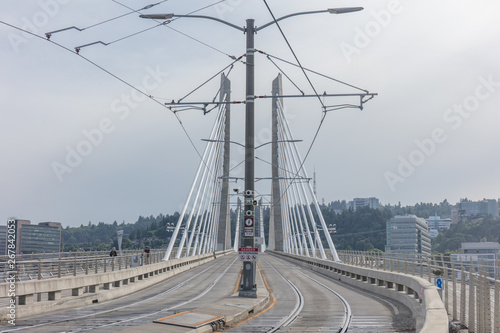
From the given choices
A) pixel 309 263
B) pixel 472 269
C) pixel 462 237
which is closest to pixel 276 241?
pixel 309 263

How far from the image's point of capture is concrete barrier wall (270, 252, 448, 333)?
11.4 metres

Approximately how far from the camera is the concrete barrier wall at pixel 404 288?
11.4 meters

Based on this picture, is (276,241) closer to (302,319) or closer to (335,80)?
(335,80)

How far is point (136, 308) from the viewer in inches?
898

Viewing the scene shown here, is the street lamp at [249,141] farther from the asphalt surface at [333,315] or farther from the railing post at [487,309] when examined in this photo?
the railing post at [487,309]

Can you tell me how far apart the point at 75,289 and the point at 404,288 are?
522 inches

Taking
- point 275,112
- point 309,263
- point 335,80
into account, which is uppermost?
point 275,112

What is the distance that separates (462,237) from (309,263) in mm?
109516

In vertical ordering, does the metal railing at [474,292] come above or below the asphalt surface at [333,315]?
above

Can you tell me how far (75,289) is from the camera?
2469 cm

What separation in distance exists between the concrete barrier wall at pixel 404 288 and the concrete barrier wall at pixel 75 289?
11.8 metres

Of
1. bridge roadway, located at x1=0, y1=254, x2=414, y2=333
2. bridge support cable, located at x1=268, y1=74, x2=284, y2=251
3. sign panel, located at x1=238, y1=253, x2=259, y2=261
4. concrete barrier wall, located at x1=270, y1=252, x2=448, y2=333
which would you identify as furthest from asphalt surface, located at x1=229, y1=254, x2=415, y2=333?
bridge support cable, located at x1=268, y1=74, x2=284, y2=251

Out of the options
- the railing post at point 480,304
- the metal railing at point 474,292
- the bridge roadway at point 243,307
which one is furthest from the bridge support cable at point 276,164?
the railing post at point 480,304

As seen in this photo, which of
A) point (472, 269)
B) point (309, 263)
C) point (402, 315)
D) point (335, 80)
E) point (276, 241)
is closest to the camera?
point (472, 269)
